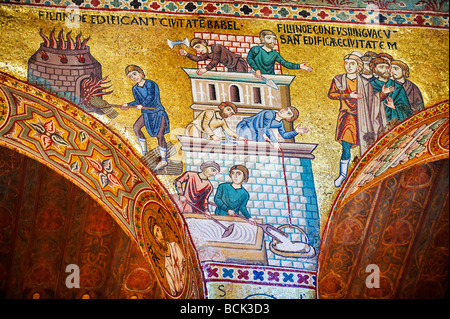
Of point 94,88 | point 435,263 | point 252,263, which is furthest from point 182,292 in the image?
point 435,263

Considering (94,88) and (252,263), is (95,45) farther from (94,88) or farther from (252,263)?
(252,263)

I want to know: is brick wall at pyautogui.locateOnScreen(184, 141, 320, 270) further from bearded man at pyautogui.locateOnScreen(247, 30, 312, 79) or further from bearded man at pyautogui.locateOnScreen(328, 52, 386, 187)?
bearded man at pyautogui.locateOnScreen(247, 30, 312, 79)

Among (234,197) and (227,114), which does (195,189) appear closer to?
(234,197)

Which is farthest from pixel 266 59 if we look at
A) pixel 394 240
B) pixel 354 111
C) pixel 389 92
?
pixel 394 240

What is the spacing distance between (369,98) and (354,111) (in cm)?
22

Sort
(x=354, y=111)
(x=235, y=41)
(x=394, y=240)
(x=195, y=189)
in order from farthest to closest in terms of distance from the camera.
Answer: (x=394, y=240) < (x=235, y=41) < (x=354, y=111) < (x=195, y=189)

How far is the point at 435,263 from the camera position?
34.2 feet

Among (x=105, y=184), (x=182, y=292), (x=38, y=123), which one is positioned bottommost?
(x=182, y=292)

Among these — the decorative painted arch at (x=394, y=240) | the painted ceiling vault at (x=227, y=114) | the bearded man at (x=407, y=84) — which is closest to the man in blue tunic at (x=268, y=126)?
the painted ceiling vault at (x=227, y=114)

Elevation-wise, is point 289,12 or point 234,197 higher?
point 289,12

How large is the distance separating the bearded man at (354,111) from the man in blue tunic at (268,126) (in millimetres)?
416

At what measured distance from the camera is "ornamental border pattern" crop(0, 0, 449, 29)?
755cm

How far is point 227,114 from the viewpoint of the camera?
7.34 m

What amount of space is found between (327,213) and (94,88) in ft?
8.12
